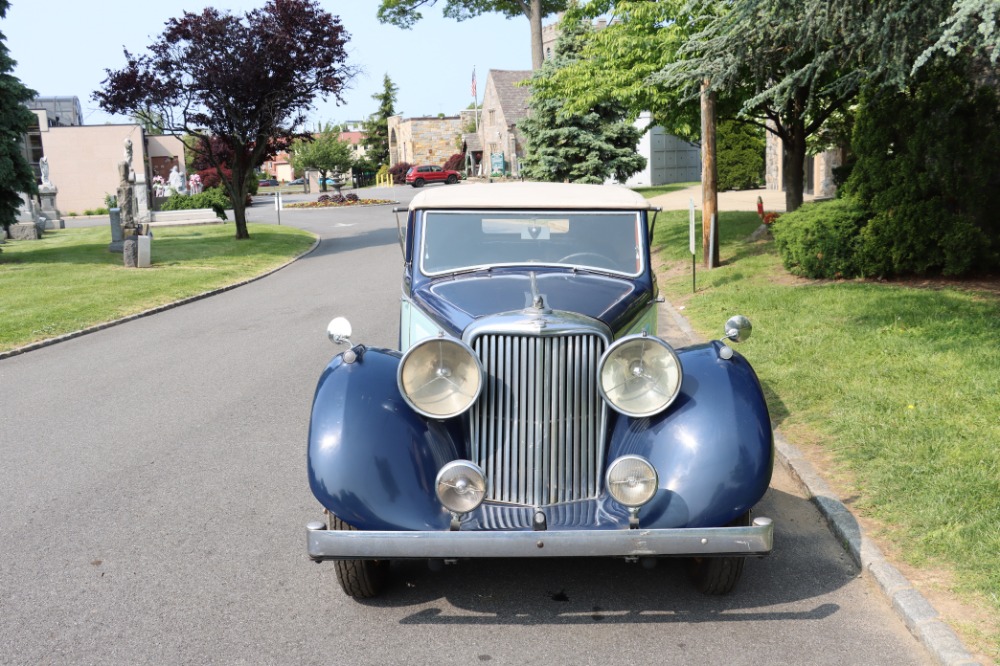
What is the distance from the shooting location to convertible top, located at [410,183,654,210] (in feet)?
19.9

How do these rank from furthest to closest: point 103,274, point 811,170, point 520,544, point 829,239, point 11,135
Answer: point 811,170 < point 11,135 < point 103,274 < point 829,239 < point 520,544

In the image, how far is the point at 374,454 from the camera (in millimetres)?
4488

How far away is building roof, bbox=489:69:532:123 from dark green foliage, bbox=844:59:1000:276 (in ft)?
175

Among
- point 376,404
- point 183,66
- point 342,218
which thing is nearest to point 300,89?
point 183,66

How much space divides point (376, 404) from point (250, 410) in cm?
427

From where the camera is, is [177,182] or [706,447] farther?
[177,182]

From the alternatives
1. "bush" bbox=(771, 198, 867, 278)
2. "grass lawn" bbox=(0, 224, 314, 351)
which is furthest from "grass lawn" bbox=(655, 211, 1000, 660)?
"grass lawn" bbox=(0, 224, 314, 351)

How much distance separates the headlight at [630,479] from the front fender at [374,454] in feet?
2.57

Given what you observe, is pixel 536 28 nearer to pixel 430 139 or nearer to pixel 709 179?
pixel 709 179

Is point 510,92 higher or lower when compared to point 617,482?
higher

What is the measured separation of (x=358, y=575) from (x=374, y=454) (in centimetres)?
62

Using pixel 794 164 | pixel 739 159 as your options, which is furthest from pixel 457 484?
pixel 739 159

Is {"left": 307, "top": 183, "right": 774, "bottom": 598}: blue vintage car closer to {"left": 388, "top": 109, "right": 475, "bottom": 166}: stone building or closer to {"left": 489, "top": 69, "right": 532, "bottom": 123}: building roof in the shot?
{"left": 489, "top": 69, "right": 532, "bottom": 123}: building roof

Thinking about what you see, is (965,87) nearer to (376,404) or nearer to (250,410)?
(250,410)
